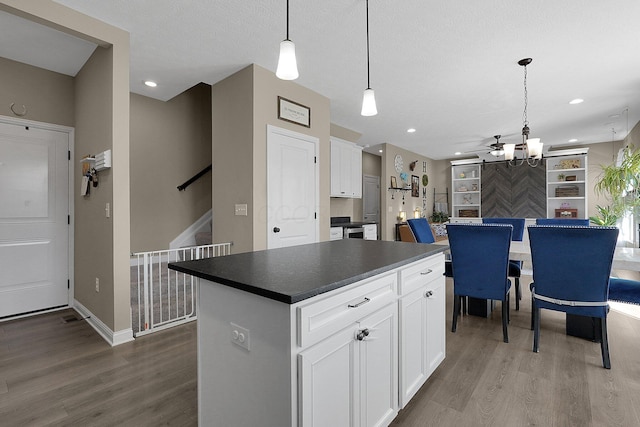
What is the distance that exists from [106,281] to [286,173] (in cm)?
200

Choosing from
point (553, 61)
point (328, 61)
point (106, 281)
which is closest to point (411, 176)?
point (553, 61)

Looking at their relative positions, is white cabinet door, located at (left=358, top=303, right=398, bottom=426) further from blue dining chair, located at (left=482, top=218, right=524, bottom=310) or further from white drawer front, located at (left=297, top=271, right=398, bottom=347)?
blue dining chair, located at (left=482, top=218, right=524, bottom=310)

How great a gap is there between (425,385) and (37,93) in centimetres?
448

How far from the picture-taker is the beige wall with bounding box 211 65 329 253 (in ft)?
10.4

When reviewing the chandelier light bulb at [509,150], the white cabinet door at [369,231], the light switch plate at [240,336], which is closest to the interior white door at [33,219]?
the light switch plate at [240,336]

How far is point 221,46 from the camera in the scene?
9.27ft

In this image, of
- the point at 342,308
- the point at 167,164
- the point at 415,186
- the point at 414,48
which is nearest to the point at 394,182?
the point at 415,186

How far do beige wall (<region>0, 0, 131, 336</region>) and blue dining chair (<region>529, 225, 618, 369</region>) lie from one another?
330 centimetres

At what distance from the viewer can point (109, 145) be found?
102 inches

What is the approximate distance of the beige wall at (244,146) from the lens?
3.17 meters

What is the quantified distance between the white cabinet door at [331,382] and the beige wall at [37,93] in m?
3.88

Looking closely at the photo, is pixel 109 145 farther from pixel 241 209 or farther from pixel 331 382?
pixel 331 382

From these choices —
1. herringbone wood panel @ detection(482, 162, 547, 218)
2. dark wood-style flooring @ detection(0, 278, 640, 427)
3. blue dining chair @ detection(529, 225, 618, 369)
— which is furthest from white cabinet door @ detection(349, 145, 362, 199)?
herringbone wood panel @ detection(482, 162, 547, 218)

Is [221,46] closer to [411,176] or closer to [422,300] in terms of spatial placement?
[422,300]
